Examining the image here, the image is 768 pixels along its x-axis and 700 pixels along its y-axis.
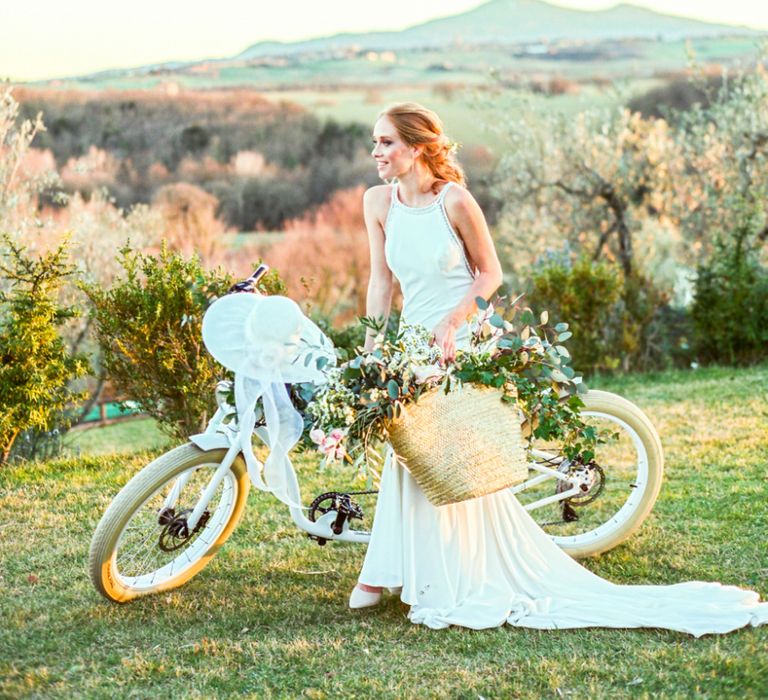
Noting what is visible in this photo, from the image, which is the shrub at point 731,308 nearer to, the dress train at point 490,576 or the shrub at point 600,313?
the shrub at point 600,313

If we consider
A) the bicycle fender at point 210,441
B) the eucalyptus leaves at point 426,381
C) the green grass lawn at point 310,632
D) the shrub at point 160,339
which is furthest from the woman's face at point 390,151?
the shrub at point 160,339

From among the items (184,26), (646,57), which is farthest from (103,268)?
(646,57)

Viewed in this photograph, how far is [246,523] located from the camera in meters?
5.07

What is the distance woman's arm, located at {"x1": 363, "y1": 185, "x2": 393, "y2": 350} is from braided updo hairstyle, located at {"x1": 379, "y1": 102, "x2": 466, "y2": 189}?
24cm

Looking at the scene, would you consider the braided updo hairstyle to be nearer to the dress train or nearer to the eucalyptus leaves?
the eucalyptus leaves

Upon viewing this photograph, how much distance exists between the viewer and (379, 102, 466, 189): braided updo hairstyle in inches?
152

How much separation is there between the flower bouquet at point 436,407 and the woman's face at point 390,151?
0.61m

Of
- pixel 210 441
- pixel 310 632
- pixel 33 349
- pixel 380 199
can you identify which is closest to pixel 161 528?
pixel 210 441

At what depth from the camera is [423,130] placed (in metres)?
3.87

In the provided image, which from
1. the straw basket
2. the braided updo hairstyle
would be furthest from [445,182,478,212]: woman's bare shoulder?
the straw basket

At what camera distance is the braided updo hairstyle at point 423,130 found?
386 cm

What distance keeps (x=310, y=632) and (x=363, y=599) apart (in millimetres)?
289

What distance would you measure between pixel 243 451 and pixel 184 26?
21154mm

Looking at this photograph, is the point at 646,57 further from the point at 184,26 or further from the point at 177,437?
the point at 177,437
